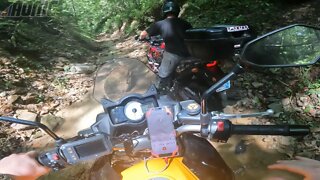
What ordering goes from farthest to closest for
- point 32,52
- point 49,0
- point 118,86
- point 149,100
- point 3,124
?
point 49,0 → point 32,52 → point 3,124 → point 118,86 → point 149,100

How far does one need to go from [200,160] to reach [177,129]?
1.00 feet

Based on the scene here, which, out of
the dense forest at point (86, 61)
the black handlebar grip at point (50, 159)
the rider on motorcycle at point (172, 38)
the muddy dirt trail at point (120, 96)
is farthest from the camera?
the rider on motorcycle at point (172, 38)

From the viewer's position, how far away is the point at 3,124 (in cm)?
541

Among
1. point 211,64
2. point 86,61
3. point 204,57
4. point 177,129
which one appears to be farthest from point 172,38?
point 177,129

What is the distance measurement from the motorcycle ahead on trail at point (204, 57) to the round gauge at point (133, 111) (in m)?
0.40

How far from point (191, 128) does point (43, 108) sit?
5266 millimetres

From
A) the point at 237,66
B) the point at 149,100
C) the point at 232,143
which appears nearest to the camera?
the point at 237,66

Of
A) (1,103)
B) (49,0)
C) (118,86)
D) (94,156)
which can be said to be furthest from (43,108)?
(49,0)

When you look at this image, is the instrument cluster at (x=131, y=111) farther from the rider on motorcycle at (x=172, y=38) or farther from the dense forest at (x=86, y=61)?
the rider on motorcycle at (x=172, y=38)

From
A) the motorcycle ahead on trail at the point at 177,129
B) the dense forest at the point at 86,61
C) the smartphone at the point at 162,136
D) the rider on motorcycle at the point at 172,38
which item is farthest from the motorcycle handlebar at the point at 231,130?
the rider on motorcycle at the point at 172,38

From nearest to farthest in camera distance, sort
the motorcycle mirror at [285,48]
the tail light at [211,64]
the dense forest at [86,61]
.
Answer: the motorcycle mirror at [285,48] → the tail light at [211,64] → the dense forest at [86,61]

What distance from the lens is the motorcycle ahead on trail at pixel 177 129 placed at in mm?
1481

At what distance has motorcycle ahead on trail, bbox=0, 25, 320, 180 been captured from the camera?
1481 mm

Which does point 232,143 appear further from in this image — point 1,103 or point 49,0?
point 49,0
